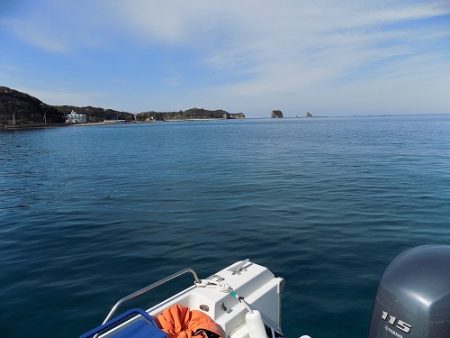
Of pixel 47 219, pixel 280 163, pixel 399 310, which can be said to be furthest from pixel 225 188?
pixel 399 310

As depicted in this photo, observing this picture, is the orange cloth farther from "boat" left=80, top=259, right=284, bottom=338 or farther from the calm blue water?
the calm blue water

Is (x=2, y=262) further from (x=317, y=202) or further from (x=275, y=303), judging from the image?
(x=317, y=202)

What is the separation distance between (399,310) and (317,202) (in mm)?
11124

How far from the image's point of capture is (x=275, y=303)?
486 centimetres

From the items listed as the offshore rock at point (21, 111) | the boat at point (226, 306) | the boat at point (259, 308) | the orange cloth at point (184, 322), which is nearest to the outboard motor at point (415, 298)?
the boat at point (259, 308)

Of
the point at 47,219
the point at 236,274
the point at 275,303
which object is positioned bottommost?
the point at 47,219

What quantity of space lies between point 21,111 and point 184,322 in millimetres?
208085

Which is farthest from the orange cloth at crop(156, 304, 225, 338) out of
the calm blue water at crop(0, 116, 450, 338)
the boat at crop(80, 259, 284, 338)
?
the calm blue water at crop(0, 116, 450, 338)

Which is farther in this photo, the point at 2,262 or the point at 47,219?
the point at 47,219

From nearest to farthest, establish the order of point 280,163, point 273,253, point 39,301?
point 39,301 < point 273,253 < point 280,163

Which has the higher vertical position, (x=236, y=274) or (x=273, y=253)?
(x=236, y=274)

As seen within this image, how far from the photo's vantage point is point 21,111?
18112 cm

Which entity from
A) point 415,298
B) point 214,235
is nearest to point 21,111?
point 214,235

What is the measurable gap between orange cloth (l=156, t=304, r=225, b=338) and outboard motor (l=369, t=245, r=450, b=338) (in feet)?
5.95
